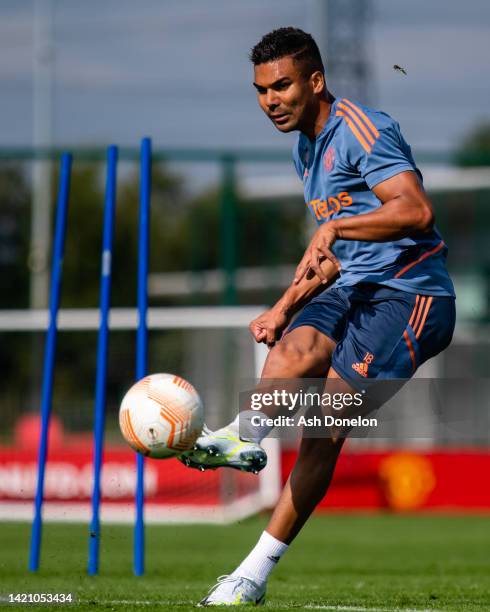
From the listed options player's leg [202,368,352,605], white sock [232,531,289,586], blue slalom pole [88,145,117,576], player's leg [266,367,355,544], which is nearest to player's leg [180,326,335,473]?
player's leg [202,368,352,605]

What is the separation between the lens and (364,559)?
9305 mm

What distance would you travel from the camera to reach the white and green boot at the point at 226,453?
475 centimetres

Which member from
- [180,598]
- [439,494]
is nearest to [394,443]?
[439,494]

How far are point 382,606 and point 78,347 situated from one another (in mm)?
9181

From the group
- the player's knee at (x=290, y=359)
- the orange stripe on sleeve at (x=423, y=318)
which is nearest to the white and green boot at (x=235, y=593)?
the player's knee at (x=290, y=359)

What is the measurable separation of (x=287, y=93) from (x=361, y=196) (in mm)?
585

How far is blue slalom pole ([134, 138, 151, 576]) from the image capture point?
23.5 ft

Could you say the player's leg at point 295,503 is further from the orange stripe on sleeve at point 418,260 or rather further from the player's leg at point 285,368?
the orange stripe on sleeve at point 418,260

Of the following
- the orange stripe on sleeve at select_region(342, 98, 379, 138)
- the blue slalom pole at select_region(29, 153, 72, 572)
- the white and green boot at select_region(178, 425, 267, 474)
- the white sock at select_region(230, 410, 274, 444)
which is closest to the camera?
the white and green boot at select_region(178, 425, 267, 474)

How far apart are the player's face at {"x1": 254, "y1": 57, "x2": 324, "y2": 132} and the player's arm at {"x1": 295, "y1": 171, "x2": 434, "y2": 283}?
0.61 m

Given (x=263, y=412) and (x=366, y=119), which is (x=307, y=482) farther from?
(x=366, y=119)

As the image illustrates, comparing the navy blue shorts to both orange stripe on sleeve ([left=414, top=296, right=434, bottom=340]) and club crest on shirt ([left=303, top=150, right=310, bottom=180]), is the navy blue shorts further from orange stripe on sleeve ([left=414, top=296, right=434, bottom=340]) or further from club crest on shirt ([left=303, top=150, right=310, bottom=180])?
club crest on shirt ([left=303, top=150, right=310, bottom=180])

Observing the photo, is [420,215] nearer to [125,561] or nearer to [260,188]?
[125,561]

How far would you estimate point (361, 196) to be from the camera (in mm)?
5207
